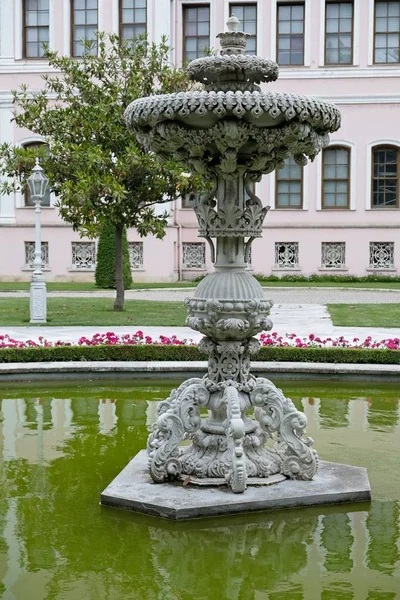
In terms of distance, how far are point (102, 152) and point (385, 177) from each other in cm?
1480

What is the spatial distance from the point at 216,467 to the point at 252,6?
978 inches

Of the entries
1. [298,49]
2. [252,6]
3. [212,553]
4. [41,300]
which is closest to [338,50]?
[298,49]

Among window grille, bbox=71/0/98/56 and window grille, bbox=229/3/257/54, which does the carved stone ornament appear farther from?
window grille, bbox=229/3/257/54

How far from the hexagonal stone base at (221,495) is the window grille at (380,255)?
74.1ft

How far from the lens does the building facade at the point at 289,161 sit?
27.7 m

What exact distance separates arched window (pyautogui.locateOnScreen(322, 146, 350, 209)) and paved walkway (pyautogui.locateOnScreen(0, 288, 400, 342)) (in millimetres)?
4776

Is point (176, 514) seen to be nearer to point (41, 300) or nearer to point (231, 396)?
point (231, 396)

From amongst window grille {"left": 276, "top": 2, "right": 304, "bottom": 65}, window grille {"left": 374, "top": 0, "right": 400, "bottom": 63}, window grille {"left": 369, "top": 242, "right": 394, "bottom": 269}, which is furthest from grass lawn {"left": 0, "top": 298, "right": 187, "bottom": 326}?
window grille {"left": 374, "top": 0, "right": 400, "bottom": 63}

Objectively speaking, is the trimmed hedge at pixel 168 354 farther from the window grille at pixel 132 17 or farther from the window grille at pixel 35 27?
the window grille at pixel 35 27

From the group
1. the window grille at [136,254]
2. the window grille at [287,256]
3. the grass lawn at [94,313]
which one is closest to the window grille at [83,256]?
the window grille at [136,254]

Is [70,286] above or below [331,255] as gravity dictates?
below

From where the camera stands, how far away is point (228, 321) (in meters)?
5.76

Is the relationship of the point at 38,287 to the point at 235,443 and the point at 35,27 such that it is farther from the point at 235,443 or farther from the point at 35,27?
the point at 35,27

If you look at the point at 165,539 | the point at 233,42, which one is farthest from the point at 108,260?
the point at 165,539
